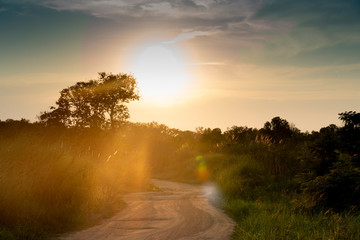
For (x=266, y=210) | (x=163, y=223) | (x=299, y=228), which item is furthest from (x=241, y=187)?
(x=299, y=228)

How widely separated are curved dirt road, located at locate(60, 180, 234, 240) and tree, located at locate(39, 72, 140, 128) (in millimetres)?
19028

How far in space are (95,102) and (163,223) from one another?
2448 centimetres

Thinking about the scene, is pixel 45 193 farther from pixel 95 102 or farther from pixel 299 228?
pixel 95 102

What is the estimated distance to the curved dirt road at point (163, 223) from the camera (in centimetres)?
885

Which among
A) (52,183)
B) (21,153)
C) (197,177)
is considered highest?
(21,153)

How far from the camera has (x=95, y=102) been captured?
109ft

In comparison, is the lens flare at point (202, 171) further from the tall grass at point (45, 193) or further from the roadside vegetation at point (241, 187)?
the tall grass at point (45, 193)

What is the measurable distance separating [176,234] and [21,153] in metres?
5.61

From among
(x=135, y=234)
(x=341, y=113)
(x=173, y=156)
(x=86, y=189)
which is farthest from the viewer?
(x=173, y=156)

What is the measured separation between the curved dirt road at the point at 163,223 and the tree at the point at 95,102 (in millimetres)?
19028

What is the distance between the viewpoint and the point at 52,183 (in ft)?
34.7

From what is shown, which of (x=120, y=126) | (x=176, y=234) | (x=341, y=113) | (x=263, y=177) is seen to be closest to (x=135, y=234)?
(x=176, y=234)

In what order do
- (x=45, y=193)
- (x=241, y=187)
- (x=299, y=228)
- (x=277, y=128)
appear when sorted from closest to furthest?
(x=299, y=228) → (x=45, y=193) → (x=241, y=187) → (x=277, y=128)

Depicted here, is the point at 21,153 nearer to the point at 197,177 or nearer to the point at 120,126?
the point at 197,177
